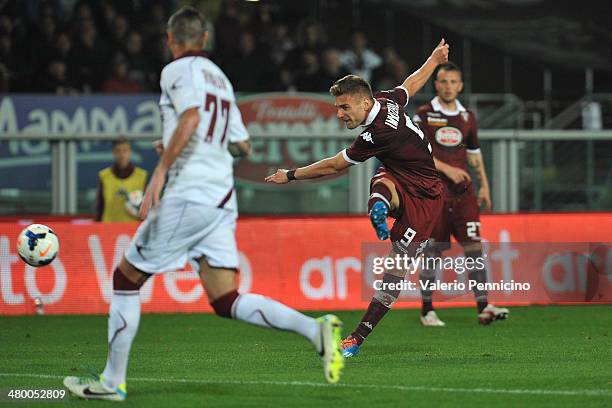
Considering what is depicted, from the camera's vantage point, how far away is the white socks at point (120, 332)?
23.0ft

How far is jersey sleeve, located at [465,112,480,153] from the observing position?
12195 mm

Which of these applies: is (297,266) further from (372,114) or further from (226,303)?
(226,303)

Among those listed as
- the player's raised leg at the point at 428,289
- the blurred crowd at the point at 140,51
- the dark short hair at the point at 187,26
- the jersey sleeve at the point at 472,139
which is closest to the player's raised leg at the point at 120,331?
the dark short hair at the point at 187,26

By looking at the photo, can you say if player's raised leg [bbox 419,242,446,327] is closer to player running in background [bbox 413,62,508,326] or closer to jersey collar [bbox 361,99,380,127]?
player running in background [bbox 413,62,508,326]

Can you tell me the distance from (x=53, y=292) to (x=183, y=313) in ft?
4.56

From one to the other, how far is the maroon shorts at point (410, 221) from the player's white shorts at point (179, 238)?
2958 mm

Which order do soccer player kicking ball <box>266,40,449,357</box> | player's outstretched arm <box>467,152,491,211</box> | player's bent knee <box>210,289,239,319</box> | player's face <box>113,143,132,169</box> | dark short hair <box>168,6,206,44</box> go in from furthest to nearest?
player's face <box>113,143,132,169</box>, player's outstretched arm <box>467,152,491,211</box>, soccer player kicking ball <box>266,40,449,357</box>, player's bent knee <box>210,289,239,319</box>, dark short hair <box>168,6,206,44</box>

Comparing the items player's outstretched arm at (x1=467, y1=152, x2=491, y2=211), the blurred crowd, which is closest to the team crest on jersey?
player's outstretched arm at (x1=467, y1=152, x2=491, y2=211)

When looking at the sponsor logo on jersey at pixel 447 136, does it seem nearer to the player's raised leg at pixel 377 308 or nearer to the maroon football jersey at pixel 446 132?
the maroon football jersey at pixel 446 132

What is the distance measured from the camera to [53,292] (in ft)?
43.6

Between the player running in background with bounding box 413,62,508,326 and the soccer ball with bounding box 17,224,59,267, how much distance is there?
358 centimetres

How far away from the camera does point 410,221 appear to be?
9.86 metres

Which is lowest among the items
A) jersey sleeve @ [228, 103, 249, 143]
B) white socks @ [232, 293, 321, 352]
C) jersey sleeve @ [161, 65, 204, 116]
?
white socks @ [232, 293, 321, 352]

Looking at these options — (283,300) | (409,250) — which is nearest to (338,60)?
(283,300)
